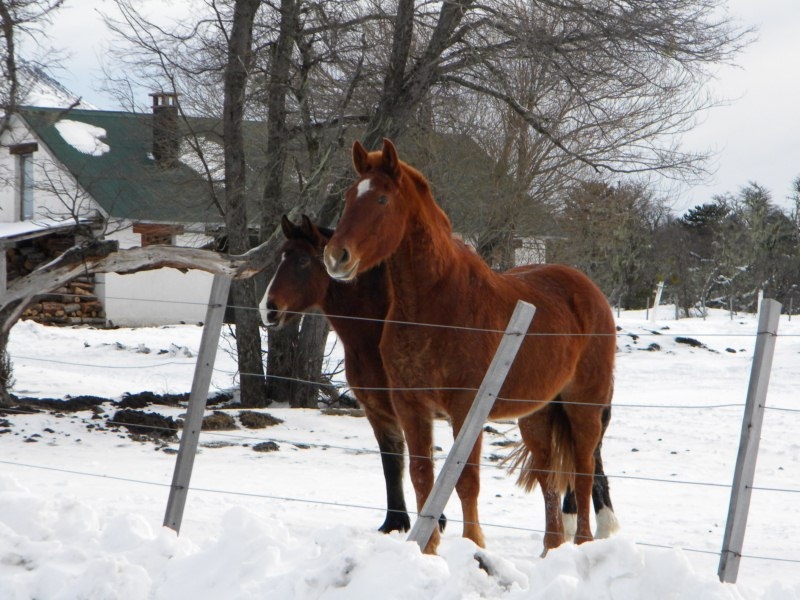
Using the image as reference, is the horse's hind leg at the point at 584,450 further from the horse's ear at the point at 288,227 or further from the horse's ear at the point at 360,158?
the horse's ear at the point at 288,227

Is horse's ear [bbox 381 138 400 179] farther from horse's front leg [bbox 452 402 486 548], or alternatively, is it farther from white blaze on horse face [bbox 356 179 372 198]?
horse's front leg [bbox 452 402 486 548]

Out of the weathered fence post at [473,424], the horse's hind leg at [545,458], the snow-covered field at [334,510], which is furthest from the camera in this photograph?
the horse's hind leg at [545,458]

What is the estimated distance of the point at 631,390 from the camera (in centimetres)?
1537

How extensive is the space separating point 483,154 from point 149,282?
1156 cm

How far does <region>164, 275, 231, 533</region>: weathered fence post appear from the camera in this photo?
4.58 metres

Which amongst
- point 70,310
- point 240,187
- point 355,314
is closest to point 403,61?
point 240,187

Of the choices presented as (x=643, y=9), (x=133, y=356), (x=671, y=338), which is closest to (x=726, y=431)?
(x=643, y=9)

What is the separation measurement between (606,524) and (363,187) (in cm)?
277

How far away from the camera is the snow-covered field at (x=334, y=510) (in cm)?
344

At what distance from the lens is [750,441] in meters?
3.73

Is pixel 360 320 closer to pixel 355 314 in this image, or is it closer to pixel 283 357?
pixel 355 314

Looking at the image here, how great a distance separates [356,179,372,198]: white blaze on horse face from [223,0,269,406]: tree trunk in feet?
19.8

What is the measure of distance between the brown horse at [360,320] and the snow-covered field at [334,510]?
0.88 feet

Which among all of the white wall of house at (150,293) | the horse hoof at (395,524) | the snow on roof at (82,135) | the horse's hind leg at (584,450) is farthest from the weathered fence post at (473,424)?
the snow on roof at (82,135)
